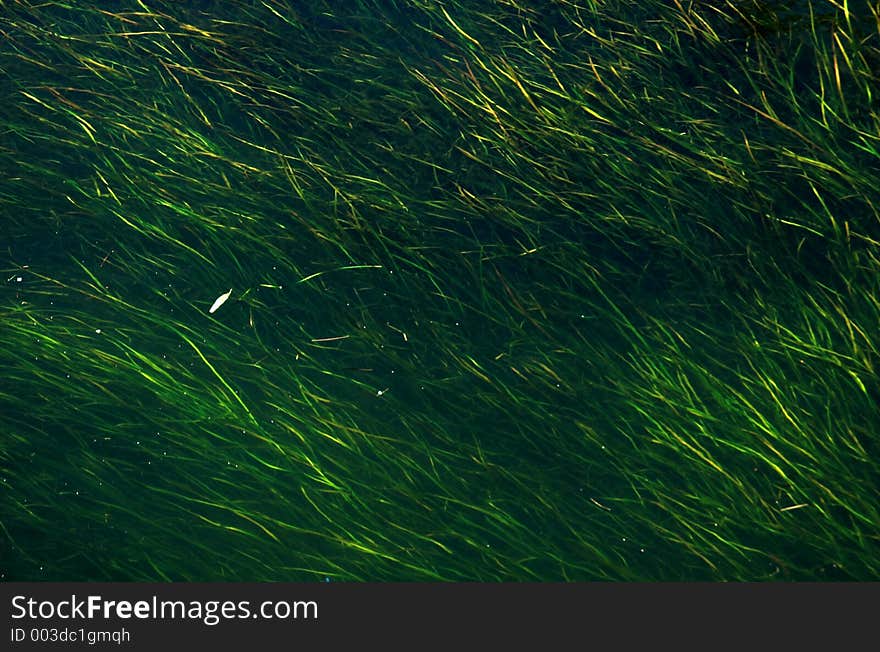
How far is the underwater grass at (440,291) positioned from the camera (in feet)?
7.86

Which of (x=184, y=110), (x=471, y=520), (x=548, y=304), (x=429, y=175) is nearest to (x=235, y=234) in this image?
(x=184, y=110)

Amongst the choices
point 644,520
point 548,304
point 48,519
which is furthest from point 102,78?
point 644,520

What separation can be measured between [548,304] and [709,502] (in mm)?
743

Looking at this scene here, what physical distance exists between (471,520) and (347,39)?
148cm

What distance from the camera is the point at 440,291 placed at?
8.04 ft

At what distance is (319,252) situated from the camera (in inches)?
96.9

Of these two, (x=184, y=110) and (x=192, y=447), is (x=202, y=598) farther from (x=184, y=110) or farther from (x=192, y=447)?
(x=184, y=110)

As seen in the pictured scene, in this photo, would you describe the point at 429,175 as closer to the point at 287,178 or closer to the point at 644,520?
the point at 287,178

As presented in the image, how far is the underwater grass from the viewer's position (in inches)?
94.3

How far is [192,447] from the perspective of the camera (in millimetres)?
2461

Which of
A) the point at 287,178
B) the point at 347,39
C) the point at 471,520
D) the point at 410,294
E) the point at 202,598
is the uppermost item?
the point at 347,39

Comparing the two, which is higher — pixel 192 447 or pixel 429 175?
pixel 429 175

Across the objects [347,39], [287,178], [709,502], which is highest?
[347,39]

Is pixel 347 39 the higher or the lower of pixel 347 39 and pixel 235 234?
the higher
